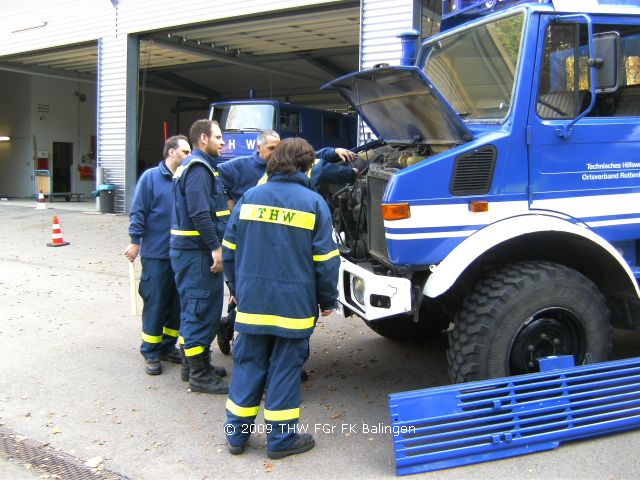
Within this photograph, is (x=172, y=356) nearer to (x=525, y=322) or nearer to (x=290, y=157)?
(x=290, y=157)

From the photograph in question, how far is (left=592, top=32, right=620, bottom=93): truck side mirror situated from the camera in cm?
364

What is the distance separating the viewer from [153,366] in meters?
4.96

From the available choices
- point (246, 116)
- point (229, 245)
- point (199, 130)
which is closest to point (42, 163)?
point (246, 116)

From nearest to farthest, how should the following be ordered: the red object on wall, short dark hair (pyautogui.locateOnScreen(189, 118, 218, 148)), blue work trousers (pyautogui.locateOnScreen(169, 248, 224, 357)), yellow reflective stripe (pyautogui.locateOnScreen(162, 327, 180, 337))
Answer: blue work trousers (pyautogui.locateOnScreen(169, 248, 224, 357))
short dark hair (pyautogui.locateOnScreen(189, 118, 218, 148))
yellow reflective stripe (pyautogui.locateOnScreen(162, 327, 180, 337))
the red object on wall

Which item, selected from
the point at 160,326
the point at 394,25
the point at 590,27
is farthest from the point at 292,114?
the point at 590,27

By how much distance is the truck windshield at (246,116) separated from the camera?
12641 mm

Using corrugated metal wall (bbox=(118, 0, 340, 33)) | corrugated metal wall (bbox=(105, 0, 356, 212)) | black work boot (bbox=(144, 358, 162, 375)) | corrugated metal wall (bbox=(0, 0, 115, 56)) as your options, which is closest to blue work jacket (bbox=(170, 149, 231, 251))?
black work boot (bbox=(144, 358, 162, 375))

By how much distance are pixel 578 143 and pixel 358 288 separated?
1648 millimetres

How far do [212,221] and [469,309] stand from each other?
75.5 inches

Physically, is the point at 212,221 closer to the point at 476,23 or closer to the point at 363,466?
the point at 363,466

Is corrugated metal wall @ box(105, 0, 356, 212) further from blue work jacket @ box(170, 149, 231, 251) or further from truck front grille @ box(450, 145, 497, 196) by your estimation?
truck front grille @ box(450, 145, 497, 196)

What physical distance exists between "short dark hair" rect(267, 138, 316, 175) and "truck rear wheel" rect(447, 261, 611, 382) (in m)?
1.32

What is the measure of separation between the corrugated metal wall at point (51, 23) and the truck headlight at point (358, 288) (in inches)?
554

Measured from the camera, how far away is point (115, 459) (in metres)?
3.56
